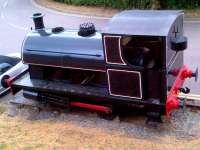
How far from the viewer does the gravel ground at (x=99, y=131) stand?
6.72 m

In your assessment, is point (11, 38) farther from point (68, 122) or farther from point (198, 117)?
point (198, 117)

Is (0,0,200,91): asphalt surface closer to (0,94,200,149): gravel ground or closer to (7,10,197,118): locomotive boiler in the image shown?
(0,94,200,149): gravel ground

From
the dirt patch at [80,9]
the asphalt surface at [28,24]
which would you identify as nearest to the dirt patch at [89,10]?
the dirt patch at [80,9]

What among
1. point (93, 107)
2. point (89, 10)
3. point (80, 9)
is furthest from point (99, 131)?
point (80, 9)

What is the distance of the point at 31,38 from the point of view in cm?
818

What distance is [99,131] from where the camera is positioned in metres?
7.21

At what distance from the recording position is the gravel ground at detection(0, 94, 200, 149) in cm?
672

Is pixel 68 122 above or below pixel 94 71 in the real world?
below

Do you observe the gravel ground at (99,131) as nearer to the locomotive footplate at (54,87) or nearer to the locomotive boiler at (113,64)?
the locomotive boiler at (113,64)

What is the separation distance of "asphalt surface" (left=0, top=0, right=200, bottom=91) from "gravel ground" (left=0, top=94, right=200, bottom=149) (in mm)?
2166

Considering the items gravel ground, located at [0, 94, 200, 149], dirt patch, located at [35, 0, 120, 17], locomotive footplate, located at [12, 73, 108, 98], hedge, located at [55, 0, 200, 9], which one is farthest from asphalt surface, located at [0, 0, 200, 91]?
locomotive footplate, located at [12, 73, 108, 98]

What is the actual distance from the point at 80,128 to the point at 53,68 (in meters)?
1.62

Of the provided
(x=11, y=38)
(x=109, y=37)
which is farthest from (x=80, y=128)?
(x=11, y=38)

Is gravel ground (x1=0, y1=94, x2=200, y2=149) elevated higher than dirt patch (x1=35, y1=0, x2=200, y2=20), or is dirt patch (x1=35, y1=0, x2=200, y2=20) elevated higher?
dirt patch (x1=35, y1=0, x2=200, y2=20)
